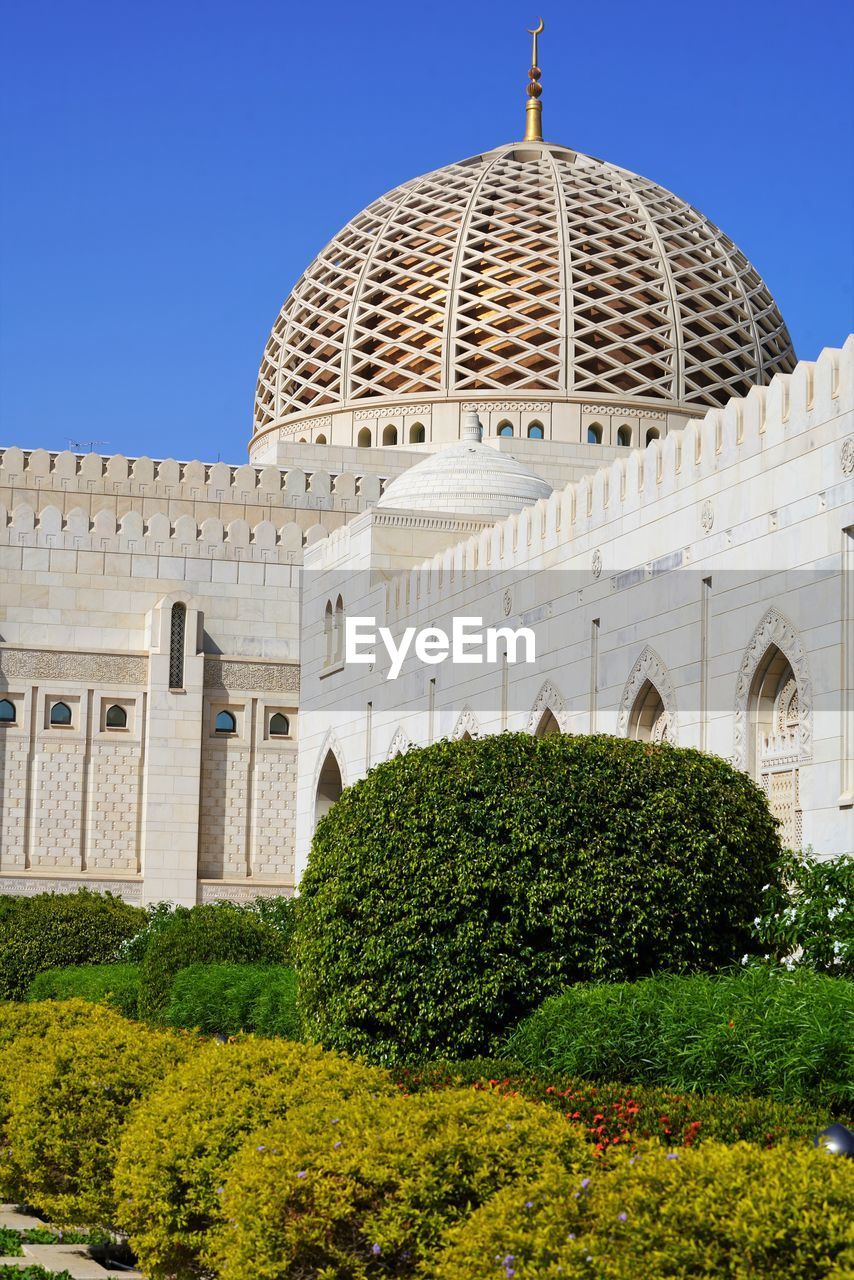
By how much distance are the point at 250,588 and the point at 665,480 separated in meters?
14.9

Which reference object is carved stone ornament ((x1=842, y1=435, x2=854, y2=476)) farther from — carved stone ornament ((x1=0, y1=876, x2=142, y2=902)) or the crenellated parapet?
the crenellated parapet

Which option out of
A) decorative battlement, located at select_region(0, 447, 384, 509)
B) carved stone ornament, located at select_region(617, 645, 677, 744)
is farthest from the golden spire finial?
carved stone ornament, located at select_region(617, 645, 677, 744)

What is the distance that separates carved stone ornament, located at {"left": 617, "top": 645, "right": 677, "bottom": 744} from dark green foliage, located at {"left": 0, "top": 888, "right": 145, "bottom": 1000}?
23.7ft

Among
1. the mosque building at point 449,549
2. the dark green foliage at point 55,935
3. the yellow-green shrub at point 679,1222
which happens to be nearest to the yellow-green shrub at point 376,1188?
the yellow-green shrub at point 679,1222

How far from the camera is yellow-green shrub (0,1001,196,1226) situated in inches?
346

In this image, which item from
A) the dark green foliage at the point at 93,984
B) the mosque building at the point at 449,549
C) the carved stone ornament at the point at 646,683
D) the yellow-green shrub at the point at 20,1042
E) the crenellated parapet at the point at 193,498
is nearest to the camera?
the yellow-green shrub at the point at 20,1042

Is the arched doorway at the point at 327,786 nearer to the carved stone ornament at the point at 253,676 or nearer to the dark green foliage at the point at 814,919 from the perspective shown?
the carved stone ornament at the point at 253,676

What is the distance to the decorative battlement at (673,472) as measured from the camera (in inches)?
558

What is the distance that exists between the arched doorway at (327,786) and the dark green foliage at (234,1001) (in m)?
11.7

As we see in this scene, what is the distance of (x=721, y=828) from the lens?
1146 centimetres

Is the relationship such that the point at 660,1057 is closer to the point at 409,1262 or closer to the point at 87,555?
the point at 409,1262

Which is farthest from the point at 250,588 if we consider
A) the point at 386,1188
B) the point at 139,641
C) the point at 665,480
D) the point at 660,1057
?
the point at 386,1188

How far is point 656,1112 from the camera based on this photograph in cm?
696

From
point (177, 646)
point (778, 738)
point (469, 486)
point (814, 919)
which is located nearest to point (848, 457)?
point (778, 738)
